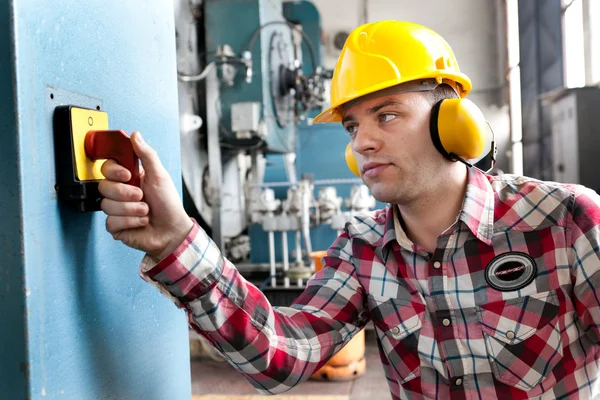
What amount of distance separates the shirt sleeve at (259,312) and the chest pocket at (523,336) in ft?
0.98

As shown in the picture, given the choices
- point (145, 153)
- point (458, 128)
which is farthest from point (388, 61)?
point (145, 153)

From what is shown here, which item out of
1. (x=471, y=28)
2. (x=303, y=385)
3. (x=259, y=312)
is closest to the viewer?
(x=259, y=312)

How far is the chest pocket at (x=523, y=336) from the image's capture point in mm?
1159

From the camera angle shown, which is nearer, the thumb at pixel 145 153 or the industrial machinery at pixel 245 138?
the thumb at pixel 145 153

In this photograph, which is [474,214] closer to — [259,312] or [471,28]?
[259,312]

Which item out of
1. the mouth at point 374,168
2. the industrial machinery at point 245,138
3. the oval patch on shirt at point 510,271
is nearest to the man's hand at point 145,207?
the mouth at point 374,168

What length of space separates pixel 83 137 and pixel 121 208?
3.7 inches

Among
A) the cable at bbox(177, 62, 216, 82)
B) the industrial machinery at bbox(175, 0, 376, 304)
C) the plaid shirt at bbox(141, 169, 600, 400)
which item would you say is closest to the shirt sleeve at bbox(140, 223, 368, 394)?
the plaid shirt at bbox(141, 169, 600, 400)

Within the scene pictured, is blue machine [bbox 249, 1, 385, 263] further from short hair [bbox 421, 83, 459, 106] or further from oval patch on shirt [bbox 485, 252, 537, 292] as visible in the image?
oval patch on shirt [bbox 485, 252, 537, 292]

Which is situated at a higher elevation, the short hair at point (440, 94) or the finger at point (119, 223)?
the short hair at point (440, 94)

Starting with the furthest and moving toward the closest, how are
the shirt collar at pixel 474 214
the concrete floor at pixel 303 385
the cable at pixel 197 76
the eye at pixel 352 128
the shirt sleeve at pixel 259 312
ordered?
the cable at pixel 197 76 → the concrete floor at pixel 303 385 → the eye at pixel 352 128 → the shirt collar at pixel 474 214 → the shirt sleeve at pixel 259 312

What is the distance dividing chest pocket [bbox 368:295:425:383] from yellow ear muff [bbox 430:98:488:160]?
34 centimetres

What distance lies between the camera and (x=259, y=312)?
3.27 feet

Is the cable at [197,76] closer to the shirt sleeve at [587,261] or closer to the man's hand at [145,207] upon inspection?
the shirt sleeve at [587,261]
